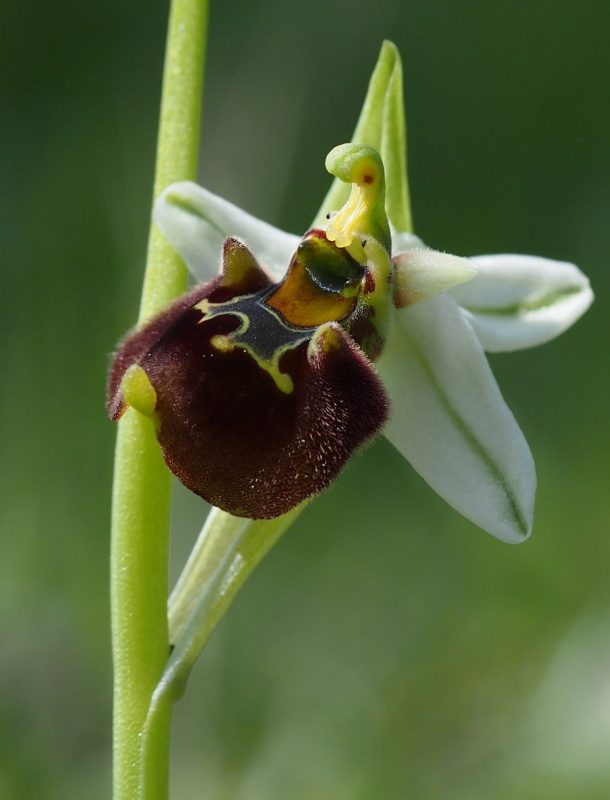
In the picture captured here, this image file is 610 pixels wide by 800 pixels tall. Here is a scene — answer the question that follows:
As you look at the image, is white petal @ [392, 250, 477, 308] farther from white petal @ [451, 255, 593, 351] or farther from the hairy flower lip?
white petal @ [451, 255, 593, 351]

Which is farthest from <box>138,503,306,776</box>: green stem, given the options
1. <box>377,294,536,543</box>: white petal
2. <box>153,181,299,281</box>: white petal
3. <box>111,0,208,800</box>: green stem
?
<box>153,181,299,281</box>: white petal

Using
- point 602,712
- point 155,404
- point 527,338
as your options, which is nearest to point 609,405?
point 602,712

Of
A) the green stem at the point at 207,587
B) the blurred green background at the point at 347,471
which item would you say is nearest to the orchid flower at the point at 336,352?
the green stem at the point at 207,587

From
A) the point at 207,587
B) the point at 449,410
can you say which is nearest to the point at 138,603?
the point at 207,587

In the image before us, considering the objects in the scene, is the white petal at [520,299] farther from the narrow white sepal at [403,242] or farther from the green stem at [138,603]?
the green stem at [138,603]

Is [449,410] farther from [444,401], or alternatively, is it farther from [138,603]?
[138,603]

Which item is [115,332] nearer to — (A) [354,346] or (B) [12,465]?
(B) [12,465]
